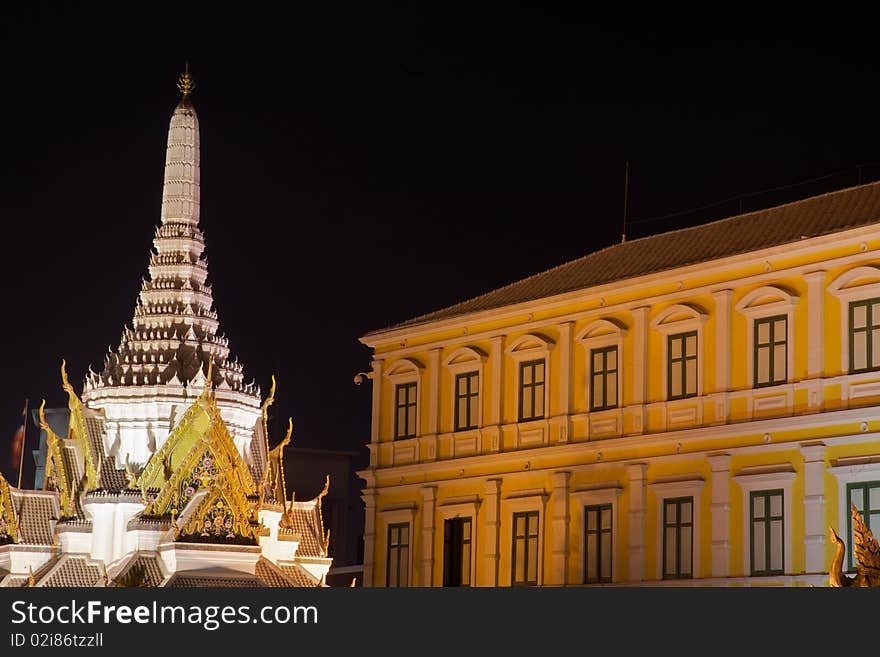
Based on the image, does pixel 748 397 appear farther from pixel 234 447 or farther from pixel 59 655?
pixel 59 655

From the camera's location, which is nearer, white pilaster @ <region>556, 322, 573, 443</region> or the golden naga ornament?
the golden naga ornament

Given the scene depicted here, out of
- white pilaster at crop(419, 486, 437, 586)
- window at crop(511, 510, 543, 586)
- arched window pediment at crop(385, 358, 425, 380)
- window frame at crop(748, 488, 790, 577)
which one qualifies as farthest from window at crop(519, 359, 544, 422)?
window frame at crop(748, 488, 790, 577)

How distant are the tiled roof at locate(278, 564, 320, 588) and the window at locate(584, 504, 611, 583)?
11.4m

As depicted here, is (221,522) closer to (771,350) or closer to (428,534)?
(428,534)

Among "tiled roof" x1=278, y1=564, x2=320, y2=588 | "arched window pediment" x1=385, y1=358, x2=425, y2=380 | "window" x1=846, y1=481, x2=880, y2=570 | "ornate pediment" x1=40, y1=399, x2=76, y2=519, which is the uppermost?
"arched window pediment" x1=385, y1=358, x2=425, y2=380

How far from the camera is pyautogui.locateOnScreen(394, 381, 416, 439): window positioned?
4941 centimetres

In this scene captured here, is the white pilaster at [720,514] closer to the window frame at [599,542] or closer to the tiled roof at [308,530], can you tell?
the window frame at [599,542]

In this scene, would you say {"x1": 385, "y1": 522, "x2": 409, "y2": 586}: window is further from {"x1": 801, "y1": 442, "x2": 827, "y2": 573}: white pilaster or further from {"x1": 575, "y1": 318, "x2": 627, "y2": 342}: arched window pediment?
{"x1": 801, "y1": 442, "x2": 827, "y2": 573}: white pilaster

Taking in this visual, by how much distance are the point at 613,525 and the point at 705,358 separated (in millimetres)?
4582

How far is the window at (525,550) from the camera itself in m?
45.4

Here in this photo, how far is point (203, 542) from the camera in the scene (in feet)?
164

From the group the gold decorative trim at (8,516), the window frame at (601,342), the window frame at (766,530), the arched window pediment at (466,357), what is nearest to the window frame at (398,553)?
the arched window pediment at (466,357)

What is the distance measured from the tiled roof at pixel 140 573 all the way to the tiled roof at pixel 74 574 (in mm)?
1156

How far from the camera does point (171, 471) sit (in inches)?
2020
